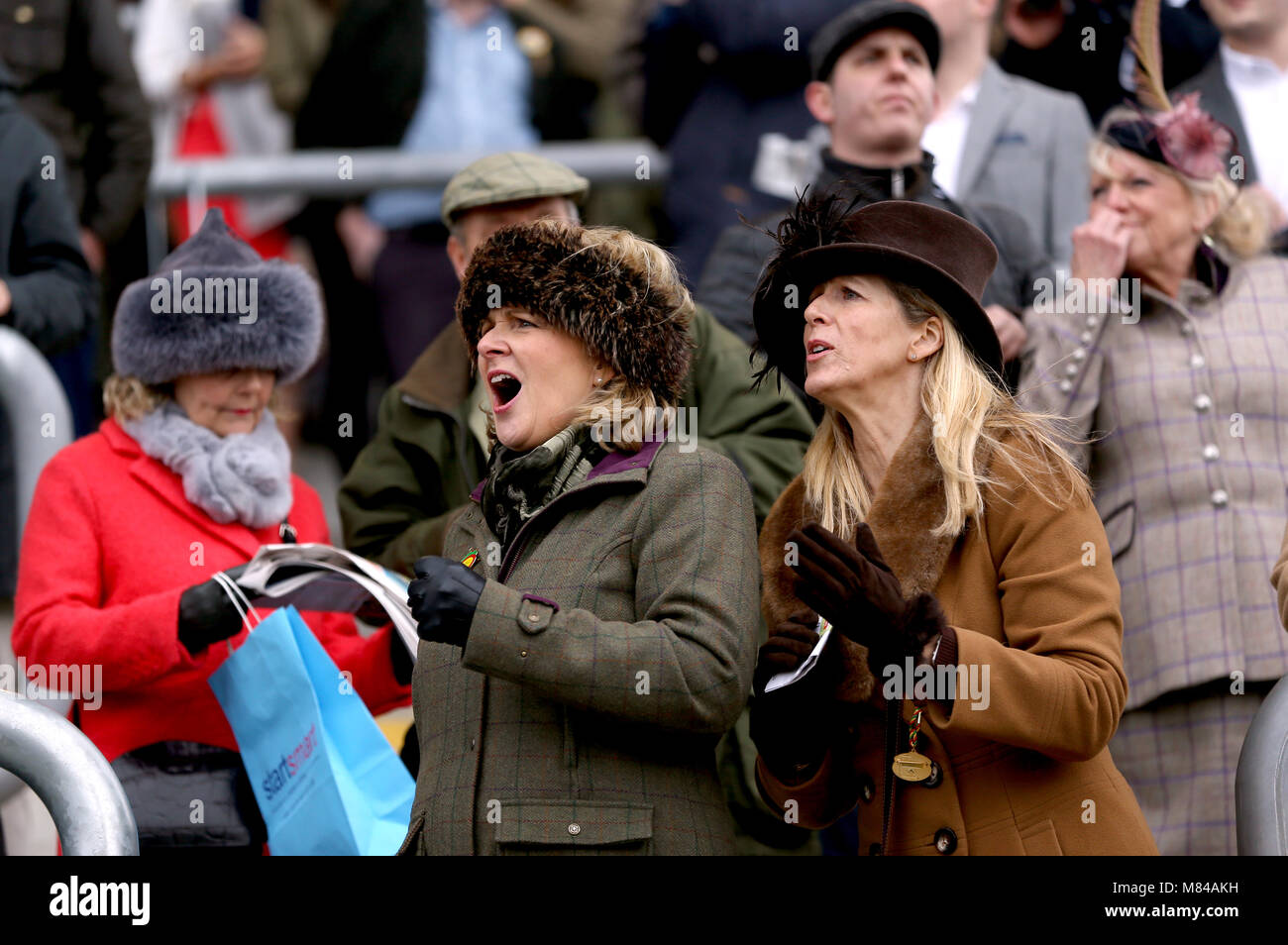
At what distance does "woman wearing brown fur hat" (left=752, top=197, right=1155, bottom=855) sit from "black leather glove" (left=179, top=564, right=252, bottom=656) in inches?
46.5

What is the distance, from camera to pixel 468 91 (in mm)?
7883

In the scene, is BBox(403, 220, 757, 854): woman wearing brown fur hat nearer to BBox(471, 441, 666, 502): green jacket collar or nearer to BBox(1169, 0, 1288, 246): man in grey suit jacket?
BBox(471, 441, 666, 502): green jacket collar

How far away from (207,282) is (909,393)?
6.11 feet

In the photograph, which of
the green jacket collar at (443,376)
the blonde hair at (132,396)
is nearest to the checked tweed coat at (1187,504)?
the green jacket collar at (443,376)

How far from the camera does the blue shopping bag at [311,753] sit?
407 cm

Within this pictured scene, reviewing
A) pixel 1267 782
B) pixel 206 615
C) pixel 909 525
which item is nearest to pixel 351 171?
pixel 206 615

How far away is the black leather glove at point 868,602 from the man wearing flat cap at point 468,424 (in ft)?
4.40

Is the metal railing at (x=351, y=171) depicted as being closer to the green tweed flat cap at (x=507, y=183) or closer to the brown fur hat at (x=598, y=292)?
the green tweed flat cap at (x=507, y=183)

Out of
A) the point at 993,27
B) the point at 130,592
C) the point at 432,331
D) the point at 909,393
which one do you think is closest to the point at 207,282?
the point at 130,592

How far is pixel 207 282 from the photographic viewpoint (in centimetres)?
481

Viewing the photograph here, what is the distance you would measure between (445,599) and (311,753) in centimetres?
82

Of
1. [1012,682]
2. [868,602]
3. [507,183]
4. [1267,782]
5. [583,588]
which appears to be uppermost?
[507,183]

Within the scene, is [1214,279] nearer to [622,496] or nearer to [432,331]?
[622,496]

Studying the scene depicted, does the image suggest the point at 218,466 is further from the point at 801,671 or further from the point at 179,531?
the point at 801,671
